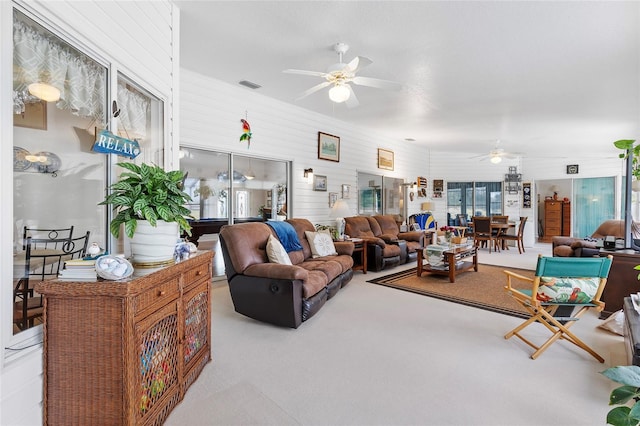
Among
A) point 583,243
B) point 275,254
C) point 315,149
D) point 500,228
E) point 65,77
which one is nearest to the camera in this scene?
point 65,77

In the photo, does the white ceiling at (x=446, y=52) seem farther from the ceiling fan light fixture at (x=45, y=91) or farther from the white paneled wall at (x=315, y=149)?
the ceiling fan light fixture at (x=45, y=91)

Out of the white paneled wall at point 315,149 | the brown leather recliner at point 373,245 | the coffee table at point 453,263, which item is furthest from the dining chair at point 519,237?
the brown leather recliner at point 373,245

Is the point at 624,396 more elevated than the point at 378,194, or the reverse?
the point at 378,194

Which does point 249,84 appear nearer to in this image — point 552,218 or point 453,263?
point 453,263

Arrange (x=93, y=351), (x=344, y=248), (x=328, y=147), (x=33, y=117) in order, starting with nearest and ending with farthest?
(x=93, y=351)
(x=33, y=117)
(x=344, y=248)
(x=328, y=147)

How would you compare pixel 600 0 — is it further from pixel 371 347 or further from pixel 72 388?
pixel 72 388

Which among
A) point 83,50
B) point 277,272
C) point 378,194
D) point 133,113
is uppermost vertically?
point 83,50

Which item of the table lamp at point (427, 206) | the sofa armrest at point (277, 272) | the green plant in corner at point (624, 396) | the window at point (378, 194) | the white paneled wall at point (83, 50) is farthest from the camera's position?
the table lamp at point (427, 206)

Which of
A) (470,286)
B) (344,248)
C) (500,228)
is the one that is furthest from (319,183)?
(500,228)

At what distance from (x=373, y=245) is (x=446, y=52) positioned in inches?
131

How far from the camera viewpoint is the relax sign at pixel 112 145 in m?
2.01

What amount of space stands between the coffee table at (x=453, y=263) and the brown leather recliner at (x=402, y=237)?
802mm

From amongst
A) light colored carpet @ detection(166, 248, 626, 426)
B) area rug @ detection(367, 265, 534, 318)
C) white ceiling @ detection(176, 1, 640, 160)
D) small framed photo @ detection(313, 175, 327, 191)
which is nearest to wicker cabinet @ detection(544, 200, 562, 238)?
white ceiling @ detection(176, 1, 640, 160)

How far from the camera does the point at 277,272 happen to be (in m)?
3.18
